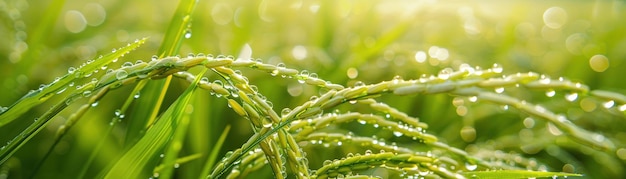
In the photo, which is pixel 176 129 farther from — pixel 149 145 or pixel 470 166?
pixel 470 166

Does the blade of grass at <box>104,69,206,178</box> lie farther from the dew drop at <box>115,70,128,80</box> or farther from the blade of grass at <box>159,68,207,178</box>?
the dew drop at <box>115,70,128,80</box>

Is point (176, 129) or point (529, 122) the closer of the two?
point (176, 129)

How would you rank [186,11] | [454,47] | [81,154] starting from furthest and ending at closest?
[454,47]
[81,154]
[186,11]

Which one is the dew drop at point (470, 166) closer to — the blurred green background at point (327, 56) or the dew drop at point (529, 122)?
the blurred green background at point (327, 56)

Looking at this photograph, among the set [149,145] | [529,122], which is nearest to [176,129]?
[149,145]

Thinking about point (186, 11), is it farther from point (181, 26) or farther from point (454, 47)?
point (454, 47)

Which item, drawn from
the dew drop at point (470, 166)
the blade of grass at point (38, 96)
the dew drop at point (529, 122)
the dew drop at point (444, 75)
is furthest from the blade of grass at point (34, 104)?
the dew drop at point (529, 122)

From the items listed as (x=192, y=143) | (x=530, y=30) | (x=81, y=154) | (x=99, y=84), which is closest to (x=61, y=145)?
(x=81, y=154)

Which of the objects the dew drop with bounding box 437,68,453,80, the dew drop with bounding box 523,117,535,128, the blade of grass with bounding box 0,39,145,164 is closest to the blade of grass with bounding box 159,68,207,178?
the blade of grass with bounding box 0,39,145,164
